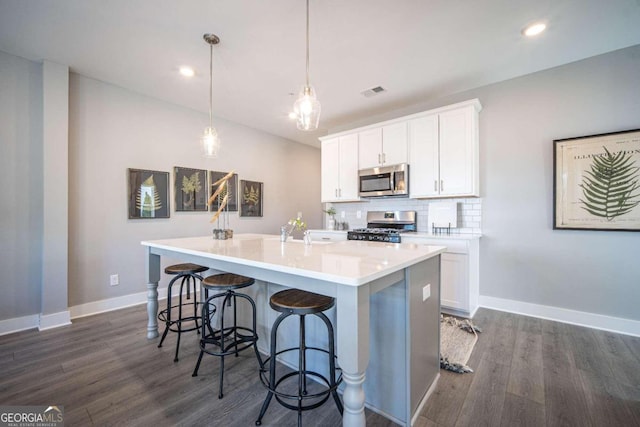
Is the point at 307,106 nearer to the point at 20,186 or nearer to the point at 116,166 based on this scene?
the point at 116,166

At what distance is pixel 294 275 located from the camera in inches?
51.5

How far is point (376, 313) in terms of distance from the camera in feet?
5.07

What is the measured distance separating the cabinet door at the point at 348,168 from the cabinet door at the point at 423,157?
0.90 meters

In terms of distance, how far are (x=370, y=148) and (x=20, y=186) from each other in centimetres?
418

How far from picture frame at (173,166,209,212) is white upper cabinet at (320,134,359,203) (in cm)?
200

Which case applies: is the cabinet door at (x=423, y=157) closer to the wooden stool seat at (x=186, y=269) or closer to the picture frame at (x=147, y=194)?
the wooden stool seat at (x=186, y=269)

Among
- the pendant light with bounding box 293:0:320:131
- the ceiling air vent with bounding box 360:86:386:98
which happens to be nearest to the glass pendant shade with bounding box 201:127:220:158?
the pendant light with bounding box 293:0:320:131

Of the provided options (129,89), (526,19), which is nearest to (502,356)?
(526,19)

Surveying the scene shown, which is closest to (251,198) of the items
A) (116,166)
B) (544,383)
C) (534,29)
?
(116,166)

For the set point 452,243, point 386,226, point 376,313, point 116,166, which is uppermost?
point 116,166

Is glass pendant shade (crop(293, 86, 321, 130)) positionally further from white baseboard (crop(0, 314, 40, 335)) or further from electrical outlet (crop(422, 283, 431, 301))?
white baseboard (crop(0, 314, 40, 335))

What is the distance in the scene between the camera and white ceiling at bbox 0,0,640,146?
6.80 feet

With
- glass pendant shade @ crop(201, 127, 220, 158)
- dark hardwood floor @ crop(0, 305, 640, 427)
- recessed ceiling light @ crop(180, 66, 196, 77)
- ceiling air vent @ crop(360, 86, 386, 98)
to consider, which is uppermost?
ceiling air vent @ crop(360, 86, 386, 98)

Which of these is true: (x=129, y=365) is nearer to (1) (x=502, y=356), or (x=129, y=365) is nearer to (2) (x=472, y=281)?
(1) (x=502, y=356)
